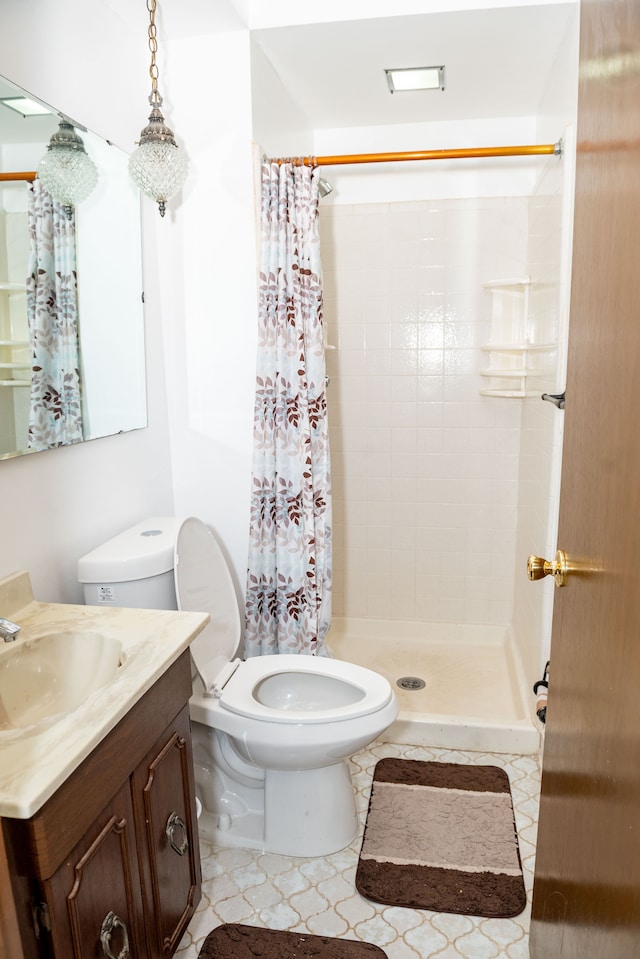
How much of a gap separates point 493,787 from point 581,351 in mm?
1682

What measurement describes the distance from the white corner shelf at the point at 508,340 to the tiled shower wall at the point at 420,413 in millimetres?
68

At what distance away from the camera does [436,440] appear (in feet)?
10.7

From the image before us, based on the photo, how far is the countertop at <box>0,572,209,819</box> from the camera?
A: 0.99m

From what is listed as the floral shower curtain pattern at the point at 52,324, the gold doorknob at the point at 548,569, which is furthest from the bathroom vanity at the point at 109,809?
the gold doorknob at the point at 548,569

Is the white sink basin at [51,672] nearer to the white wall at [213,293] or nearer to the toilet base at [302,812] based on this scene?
the toilet base at [302,812]

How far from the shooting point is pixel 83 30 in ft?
6.15

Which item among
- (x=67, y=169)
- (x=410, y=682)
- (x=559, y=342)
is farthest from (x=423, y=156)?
(x=410, y=682)

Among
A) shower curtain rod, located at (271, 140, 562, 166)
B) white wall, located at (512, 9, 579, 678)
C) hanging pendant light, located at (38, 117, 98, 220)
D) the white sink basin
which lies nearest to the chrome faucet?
the white sink basin

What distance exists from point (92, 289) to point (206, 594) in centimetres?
92

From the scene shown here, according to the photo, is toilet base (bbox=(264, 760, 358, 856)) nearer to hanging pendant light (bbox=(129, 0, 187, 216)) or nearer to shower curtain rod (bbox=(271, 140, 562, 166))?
hanging pendant light (bbox=(129, 0, 187, 216))

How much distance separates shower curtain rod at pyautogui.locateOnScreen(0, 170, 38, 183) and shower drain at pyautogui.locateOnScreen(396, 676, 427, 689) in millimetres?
2266

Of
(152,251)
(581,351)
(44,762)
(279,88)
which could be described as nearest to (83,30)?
(152,251)

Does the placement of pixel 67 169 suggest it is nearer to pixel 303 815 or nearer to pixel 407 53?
pixel 407 53

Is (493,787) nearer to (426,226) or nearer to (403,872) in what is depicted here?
(403,872)
